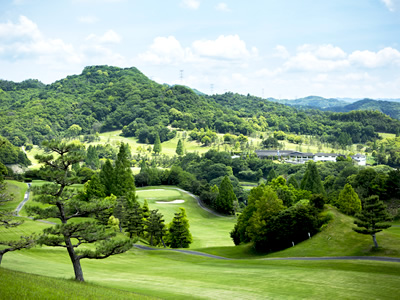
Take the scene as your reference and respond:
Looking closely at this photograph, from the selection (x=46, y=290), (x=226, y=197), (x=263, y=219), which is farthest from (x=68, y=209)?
(x=226, y=197)

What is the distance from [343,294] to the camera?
2175cm

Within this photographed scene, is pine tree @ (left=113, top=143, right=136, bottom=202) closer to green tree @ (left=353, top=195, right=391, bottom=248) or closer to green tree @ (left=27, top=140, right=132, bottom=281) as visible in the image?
green tree @ (left=353, top=195, right=391, bottom=248)

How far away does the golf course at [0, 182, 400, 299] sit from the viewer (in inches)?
725

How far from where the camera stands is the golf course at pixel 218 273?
18.4 metres

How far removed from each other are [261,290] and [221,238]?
40252mm

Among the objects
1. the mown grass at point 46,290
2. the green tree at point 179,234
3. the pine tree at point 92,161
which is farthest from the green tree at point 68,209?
the pine tree at point 92,161

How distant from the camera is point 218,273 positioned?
28438 millimetres

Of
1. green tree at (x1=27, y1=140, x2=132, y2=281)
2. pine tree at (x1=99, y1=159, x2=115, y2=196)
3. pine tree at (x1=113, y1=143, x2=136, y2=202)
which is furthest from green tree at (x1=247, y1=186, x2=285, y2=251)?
pine tree at (x1=99, y1=159, x2=115, y2=196)

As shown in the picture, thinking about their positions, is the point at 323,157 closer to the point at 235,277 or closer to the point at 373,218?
the point at 373,218

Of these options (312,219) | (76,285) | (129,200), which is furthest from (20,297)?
(129,200)

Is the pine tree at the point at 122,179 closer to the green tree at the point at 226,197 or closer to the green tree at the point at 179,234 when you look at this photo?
the green tree at the point at 179,234

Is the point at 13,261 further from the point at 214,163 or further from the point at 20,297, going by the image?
the point at 214,163

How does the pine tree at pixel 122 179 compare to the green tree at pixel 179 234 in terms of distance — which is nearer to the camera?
the green tree at pixel 179 234

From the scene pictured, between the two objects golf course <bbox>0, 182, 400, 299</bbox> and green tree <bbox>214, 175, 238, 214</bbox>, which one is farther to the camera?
green tree <bbox>214, 175, 238, 214</bbox>
